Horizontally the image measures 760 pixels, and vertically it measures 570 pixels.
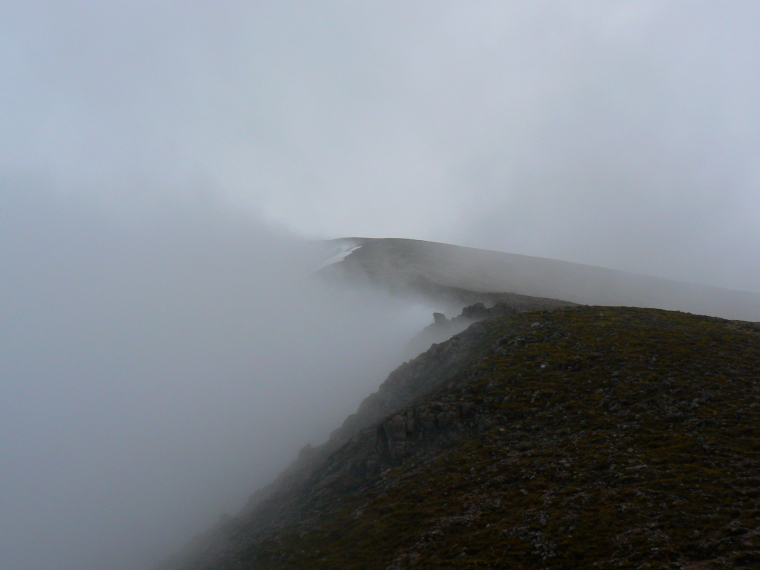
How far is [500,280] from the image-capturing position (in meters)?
111

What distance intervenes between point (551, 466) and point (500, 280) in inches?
3520

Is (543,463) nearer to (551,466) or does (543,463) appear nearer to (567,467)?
(551,466)

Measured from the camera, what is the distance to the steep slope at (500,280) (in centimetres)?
10175

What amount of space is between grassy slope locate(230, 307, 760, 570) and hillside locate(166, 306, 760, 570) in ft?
0.35

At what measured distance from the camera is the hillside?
18641 mm

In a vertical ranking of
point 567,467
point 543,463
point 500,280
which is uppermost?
point 500,280

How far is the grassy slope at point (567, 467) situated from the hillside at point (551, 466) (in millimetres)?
107

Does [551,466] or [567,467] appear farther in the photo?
[551,466]

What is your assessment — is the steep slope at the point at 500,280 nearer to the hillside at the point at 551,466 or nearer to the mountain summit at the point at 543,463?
the mountain summit at the point at 543,463

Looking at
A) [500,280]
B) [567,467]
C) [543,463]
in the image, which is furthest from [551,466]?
[500,280]

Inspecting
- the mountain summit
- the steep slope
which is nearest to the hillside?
the mountain summit

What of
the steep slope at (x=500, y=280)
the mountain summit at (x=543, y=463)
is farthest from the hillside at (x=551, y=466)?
the steep slope at (x=500, y=280)

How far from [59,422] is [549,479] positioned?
394 feet

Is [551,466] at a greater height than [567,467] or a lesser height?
lesser
